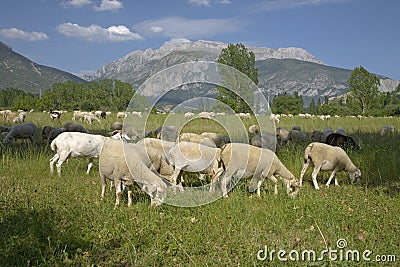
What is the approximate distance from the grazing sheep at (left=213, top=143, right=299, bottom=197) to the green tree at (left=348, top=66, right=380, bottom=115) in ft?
185

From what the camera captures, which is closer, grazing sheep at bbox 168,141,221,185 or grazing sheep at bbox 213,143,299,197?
grazing sheep at bbox 213,143,299,197

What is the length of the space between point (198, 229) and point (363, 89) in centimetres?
6082

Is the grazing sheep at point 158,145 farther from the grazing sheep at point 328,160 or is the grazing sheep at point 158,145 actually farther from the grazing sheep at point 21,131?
the grazing sheep at point 21,131

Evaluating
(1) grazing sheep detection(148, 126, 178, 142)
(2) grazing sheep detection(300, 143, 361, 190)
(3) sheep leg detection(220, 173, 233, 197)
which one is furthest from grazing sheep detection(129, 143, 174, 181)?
(1) grazing sheep detection(148, 126, 178, 142)

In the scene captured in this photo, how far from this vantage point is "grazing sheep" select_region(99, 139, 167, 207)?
6.88 metres

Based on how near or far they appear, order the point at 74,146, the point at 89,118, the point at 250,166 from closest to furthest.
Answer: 1. the point at 250,166
2. the point at 74,146
3. the point at 89,118

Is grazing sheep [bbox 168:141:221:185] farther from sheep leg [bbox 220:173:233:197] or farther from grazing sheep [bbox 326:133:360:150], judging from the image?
grazing sheep [bbox 326:133:360:150]

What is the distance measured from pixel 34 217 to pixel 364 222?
543cm

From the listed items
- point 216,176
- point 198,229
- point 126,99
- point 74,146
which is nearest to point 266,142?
point 216,176

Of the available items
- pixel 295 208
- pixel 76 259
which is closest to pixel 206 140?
pixel 295 208

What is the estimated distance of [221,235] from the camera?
18.0ft

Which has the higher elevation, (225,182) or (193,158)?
(193,158)

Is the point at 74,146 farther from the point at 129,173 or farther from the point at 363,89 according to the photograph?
the point at 363,89

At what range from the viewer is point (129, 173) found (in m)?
7.04
